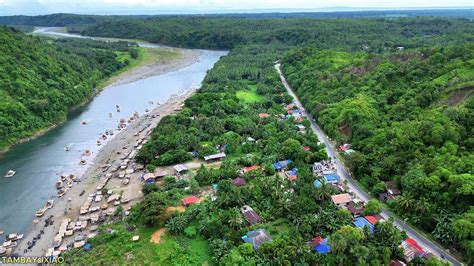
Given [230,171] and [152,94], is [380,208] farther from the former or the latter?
[152,94]

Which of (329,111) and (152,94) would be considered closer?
(329,111)

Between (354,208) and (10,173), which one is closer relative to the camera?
(354,208)

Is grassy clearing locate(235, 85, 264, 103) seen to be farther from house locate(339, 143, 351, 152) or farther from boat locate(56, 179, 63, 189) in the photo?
boat locate(56, 179, 63, 189)

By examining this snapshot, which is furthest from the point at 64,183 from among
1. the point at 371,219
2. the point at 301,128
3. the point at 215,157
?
the point at 371,219

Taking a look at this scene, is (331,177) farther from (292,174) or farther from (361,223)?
(361,223)

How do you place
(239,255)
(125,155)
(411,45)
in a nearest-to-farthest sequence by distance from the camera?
(239,255) → (125,155) → (411,45)

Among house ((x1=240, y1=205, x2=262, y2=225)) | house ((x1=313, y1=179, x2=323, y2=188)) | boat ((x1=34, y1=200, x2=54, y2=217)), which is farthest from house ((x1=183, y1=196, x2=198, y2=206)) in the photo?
boat ((x1=34, y1=200, x2=54, y2=217))

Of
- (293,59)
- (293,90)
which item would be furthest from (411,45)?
(293,90)
